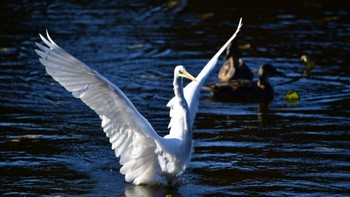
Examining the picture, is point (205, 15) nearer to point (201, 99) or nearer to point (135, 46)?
point (135, 46)

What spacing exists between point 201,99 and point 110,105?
4769 mm

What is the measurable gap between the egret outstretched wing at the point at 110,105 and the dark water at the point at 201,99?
1.45 feet

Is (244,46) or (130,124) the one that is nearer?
(130,124)

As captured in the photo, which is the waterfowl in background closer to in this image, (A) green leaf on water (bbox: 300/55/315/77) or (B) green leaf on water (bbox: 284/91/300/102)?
(A) green leaf on water (bbox: 300/55/315/77)

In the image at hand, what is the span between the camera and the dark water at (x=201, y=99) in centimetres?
945

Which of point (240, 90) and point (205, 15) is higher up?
point (240, 90)

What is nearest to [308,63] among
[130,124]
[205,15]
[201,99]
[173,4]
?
[201,99]

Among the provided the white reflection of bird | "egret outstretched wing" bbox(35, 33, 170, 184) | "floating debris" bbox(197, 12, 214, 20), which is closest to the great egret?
the white reflection of bird

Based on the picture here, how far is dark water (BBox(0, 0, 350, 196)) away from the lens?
9445mm

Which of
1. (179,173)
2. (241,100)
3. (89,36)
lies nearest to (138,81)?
(241,100)

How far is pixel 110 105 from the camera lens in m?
8.80

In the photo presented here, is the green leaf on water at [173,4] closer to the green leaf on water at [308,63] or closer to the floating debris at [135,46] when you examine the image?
the floating debris at [135,46]

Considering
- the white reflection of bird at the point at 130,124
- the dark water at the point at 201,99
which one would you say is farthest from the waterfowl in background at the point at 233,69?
the white reflection of bird at the point at 130,124

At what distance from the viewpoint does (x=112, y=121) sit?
8891mm
